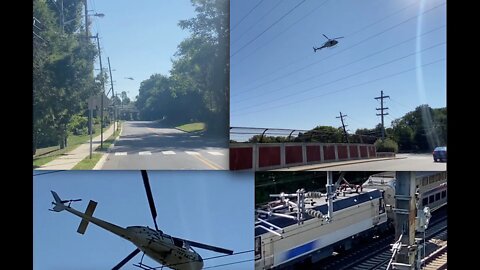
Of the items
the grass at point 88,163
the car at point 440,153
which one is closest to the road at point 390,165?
the car at point 440,153

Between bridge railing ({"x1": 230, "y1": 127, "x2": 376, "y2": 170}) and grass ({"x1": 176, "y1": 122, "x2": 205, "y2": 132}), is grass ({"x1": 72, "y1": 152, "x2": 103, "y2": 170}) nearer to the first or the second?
grass ({"x1": 176, "y1": 122, "x2": 205, "y2": 132})

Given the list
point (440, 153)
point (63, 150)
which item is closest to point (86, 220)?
point (63, 150)

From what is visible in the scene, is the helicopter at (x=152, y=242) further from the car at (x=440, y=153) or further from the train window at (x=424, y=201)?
the car at (x=440, y=153)

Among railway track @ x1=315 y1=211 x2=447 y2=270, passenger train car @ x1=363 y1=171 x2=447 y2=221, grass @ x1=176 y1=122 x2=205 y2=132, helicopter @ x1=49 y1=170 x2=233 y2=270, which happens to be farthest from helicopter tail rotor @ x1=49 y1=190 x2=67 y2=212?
passenger train car @ x1=363 y1=171 x2=447 y2=221

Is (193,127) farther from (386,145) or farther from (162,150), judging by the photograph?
(386,145)
